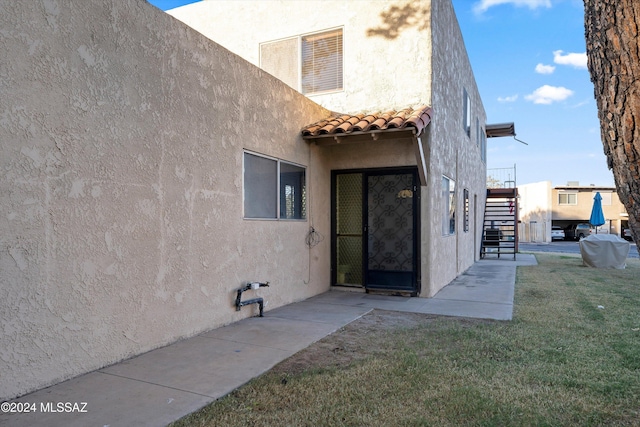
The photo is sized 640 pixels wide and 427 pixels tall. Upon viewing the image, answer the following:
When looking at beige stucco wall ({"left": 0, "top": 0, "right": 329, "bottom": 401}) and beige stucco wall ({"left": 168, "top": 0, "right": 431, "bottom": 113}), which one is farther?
beige stucco wall ({"left": 168, "top": 0, "right": 431, "bottom": 113})

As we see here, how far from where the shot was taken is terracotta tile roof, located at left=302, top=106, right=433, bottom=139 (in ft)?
23.0

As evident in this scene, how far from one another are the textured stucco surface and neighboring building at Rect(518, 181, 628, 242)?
33.0 m

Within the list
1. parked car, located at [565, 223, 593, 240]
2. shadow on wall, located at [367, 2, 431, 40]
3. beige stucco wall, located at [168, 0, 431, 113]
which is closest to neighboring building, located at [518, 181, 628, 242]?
parked car, located at [565, 223, 593, 240]

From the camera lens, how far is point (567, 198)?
1615 inches

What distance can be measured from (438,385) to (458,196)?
8574 millimetres

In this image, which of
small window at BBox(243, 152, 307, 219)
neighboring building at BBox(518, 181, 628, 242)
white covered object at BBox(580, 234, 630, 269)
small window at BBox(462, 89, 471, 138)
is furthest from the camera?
neighboring building at BBox(518, 181, 628, 242)

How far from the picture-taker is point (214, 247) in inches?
219

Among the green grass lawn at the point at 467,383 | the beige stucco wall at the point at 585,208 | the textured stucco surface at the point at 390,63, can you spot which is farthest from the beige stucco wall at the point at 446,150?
the beige stucco wall at the point at 585,208

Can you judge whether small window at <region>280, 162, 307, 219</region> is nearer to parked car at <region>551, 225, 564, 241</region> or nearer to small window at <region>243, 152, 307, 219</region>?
small window at <region>243, 152, 307, 219</region>

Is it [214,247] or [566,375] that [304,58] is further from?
[566,375]

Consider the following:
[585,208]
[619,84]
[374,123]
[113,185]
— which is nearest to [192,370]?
[113,185]

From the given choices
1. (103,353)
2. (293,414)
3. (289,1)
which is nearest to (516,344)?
(293,414)

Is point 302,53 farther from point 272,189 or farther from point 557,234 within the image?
point 557,234

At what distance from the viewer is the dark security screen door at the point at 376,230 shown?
27.5 feet
